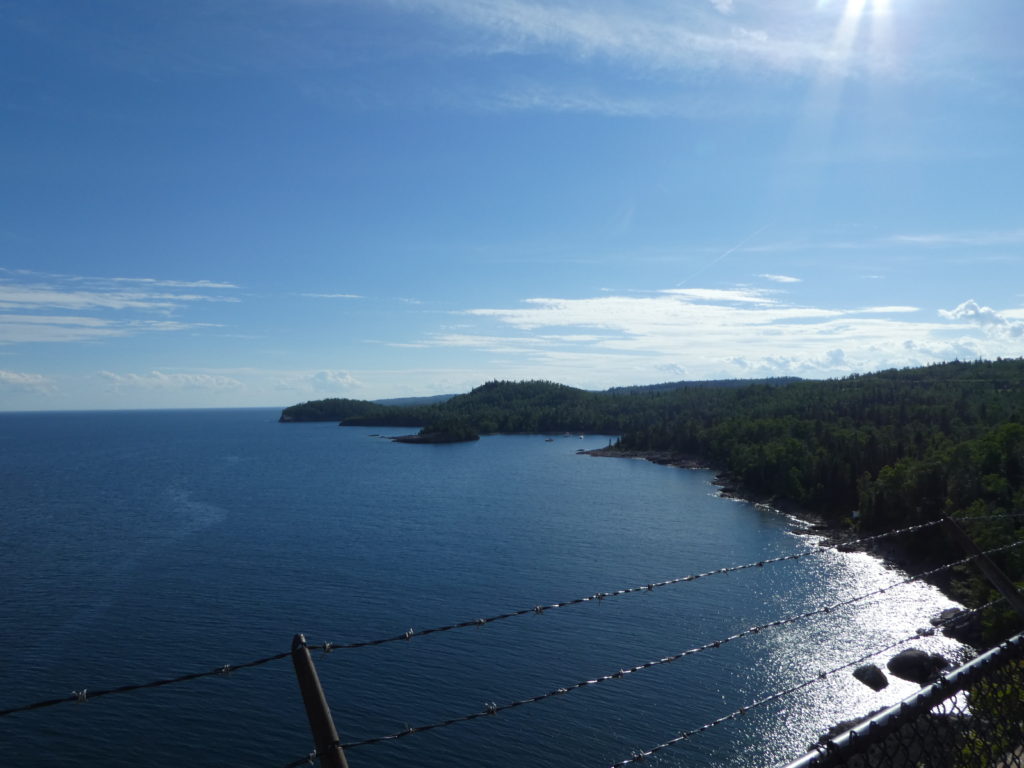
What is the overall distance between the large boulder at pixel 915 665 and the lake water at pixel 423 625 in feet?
5.68

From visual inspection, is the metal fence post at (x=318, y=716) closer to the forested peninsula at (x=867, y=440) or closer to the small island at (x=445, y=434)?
the forested peninsula at (x=867, y=440)

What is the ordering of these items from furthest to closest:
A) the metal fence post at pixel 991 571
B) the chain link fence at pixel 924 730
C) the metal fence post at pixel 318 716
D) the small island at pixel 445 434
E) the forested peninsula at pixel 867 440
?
the small island at pixel 445 434 < the forested peninsula at pixel 867 440 < the metal fence post at pixel 991 571 < the chain link fence at pixel 924 730 < the metal fence post at pixel 318 716

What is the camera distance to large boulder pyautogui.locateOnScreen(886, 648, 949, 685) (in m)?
23.7

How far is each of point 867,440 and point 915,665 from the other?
40.7m

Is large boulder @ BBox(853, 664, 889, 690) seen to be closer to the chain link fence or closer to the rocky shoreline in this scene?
the rocky shoreline

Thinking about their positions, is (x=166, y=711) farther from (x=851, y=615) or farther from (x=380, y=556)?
(x=851, y=615)

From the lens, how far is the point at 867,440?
60844 mm

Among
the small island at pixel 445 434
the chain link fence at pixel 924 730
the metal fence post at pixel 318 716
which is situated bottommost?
the small island at pixel 445 434

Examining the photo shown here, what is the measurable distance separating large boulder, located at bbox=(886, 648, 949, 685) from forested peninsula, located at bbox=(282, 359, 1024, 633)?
251cm

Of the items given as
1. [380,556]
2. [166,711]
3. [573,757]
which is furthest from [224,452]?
[573,757]

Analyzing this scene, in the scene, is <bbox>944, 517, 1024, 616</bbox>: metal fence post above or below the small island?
above

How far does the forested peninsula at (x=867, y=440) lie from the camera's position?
4003 centimetres

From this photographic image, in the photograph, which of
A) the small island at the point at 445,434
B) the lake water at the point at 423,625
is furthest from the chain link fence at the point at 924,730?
the small island at the point at 445,434

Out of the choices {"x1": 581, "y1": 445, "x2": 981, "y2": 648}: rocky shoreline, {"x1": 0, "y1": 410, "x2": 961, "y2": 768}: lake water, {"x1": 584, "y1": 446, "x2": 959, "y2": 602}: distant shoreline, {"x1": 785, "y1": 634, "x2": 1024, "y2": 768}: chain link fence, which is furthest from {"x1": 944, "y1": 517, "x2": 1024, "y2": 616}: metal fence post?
{"x1": 0, "y1": 410, "x2": 961, "y2": 768}: lake water
